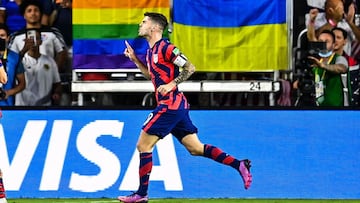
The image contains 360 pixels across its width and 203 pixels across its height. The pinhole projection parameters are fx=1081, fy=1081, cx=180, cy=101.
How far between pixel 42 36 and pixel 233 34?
2.79 meters

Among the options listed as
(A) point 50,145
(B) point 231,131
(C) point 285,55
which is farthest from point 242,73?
(A) point 50,145

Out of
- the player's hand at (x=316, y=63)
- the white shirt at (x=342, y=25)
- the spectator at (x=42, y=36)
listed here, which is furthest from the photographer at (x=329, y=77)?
the spectator at (x=42, y=36)

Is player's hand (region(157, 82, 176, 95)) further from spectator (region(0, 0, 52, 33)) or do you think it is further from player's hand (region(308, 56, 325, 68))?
spectator (region(0, 0, 52, 33))

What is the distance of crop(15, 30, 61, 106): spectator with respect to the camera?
15438 mm

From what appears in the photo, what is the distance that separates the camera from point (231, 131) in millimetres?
13422

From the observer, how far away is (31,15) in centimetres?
1561

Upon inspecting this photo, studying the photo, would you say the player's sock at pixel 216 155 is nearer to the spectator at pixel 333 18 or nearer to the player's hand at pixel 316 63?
the player's hand at pixel 316 63

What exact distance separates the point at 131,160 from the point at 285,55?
9.80ft

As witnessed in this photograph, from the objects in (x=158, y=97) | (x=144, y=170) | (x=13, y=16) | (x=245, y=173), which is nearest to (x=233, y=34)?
(x=13, y=16)

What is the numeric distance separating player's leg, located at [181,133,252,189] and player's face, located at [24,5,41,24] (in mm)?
4527

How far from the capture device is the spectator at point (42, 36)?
15617 millimetres

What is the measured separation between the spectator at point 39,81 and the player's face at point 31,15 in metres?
0.17

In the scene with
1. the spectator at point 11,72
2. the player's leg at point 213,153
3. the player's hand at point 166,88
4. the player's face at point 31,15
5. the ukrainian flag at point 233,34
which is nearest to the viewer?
the player's hand at point 166,88

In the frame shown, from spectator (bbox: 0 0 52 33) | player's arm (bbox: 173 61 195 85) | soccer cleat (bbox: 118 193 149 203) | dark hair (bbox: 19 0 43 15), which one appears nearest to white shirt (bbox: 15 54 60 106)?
spectator (bbox: 0 0 52 33)
